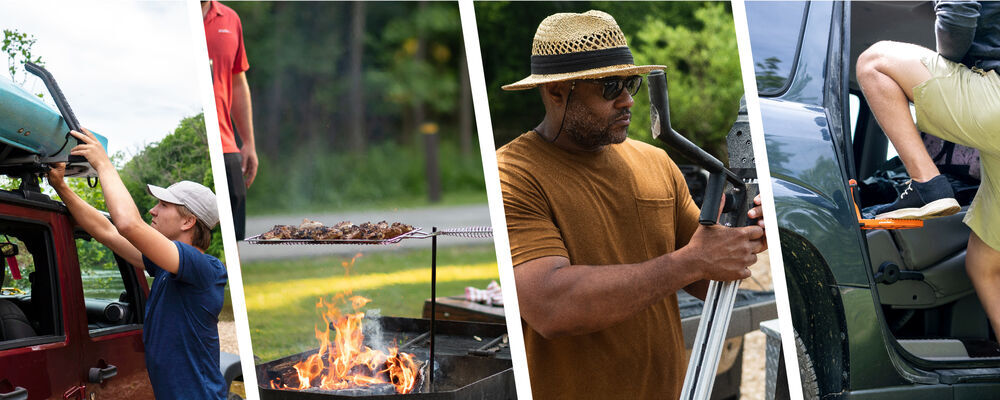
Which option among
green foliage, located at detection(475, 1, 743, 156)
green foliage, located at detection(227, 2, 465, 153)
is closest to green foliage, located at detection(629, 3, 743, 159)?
green foliage, located at detection(475, 1, 743, 156)

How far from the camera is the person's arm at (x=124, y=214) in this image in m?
2.06

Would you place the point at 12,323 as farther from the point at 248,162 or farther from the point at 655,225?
the point at 655,225

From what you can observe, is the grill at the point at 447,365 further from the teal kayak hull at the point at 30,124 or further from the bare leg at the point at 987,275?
the bare leg at the point at 987,275

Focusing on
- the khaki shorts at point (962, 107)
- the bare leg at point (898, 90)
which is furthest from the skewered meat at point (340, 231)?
the khaki shorts at point (962, 107)

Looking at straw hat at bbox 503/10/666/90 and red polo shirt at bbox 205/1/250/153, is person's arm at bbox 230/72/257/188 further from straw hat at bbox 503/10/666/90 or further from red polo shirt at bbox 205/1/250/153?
straw hat at bbox 503/10/666/90

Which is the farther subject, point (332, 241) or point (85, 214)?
point (85, 214)

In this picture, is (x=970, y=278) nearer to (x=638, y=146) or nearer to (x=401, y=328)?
(x=638, y=146)

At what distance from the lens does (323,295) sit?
8.65ft

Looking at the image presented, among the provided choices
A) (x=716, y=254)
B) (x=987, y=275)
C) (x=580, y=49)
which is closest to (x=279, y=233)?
(x=580, y=49)

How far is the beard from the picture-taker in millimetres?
1847

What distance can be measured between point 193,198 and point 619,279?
1.28m

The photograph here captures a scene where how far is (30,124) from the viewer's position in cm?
219

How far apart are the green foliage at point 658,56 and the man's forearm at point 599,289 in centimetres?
40

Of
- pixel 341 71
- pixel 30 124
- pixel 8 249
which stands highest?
pixel 341 71
